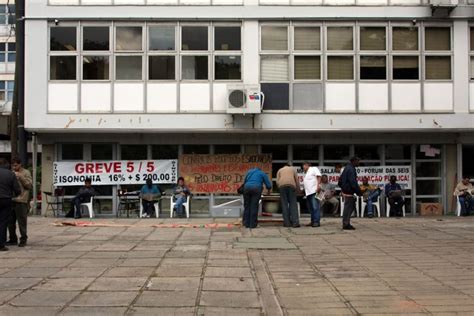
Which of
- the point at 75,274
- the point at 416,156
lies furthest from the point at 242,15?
the point at 75,274

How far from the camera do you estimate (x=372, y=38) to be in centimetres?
1905

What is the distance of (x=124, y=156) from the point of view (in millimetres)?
19766

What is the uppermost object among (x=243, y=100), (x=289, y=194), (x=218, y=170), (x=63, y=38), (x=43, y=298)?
(x=63, y=38)

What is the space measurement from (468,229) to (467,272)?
246 inches

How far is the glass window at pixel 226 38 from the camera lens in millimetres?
18953

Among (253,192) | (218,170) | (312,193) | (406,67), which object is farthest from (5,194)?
(406,67)

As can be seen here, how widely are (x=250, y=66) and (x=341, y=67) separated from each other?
3070 millimetres

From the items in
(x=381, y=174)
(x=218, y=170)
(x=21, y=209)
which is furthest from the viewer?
(x=381, y=174)

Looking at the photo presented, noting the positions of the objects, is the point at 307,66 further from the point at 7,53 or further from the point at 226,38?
the point at 7,53

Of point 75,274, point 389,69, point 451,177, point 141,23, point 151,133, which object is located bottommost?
point 75,274

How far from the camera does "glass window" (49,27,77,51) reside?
62.0ft

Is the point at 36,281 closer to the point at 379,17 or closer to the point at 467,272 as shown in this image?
the point at 467,272

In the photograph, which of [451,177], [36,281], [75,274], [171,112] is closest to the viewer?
[36,281]

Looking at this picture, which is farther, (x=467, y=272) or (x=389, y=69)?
(x=389, y=69)
